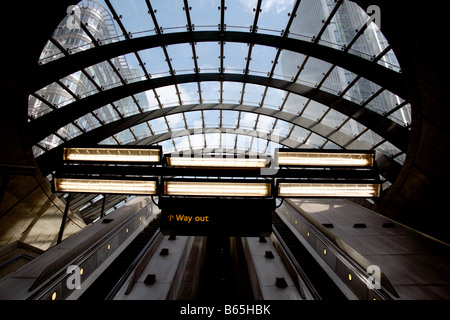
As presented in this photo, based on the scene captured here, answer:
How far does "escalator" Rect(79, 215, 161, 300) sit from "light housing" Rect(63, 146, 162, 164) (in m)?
4.25

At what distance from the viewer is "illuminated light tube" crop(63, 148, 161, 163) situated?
3.98 meters

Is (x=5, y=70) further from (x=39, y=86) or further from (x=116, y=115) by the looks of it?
(x=116, y=115)

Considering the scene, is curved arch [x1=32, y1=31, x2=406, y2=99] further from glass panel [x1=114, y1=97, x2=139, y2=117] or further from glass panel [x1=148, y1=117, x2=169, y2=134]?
glass panel [x1=148, y1=117, x2=169, y2=134]

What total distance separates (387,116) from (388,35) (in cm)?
646

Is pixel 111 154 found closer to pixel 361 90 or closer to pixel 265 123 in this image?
pixel 361 90

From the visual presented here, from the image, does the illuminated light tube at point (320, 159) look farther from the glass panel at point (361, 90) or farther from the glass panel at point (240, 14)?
the glass panel at point (361, 90)

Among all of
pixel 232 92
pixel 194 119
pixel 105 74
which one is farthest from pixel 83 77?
pixel 232 92

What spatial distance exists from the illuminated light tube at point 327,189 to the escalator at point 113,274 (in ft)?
19.3

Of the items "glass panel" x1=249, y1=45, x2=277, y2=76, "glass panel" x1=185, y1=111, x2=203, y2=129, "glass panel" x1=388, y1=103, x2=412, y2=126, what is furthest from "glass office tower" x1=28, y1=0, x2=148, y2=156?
"glass panel" x1=388, y1=103, x2=412, y2=126

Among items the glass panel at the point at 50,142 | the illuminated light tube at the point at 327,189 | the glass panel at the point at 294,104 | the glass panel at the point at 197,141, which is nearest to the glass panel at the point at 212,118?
the glass panel at the point at 197,141

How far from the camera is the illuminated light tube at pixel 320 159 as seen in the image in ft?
13.4

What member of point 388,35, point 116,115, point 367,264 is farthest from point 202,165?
point 116,115

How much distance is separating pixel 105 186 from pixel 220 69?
42.2ft

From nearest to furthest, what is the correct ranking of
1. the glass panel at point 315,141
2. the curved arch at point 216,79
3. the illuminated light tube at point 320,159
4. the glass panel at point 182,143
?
the illuminated light tube at point 320,159, the curved arch at point 216,79, the glass panel at point 315,141, the glass panel at point 182,143
